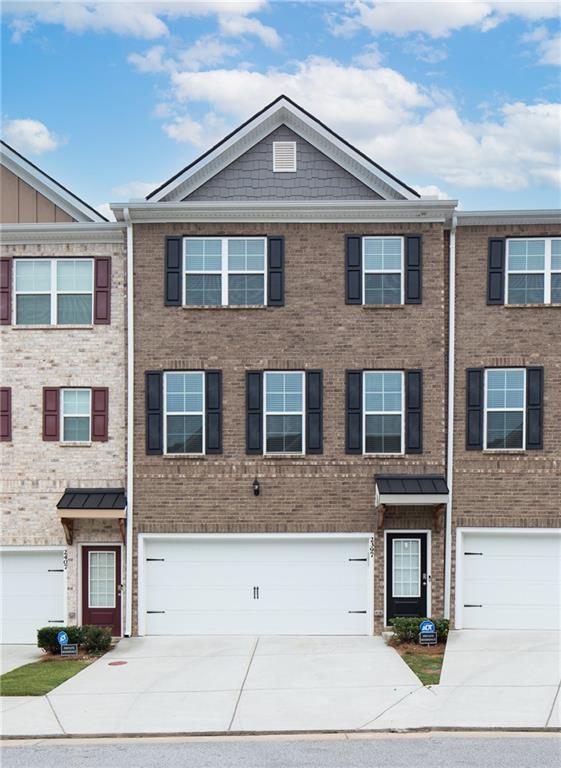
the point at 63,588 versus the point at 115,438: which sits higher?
the point at 115,438

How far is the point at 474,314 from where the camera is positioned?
18031mm

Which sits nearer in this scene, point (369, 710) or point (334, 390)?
point (369, 710)

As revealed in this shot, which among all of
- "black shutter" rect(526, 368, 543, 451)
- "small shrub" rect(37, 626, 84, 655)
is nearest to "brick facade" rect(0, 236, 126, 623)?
"small shrub" rect(37, 626, 84, 655)

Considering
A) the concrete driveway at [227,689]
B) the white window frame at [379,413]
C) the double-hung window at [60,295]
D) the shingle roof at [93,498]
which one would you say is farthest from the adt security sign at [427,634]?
the double-hung window at [60,295]

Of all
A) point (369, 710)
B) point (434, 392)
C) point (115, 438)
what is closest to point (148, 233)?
point (115, 438)

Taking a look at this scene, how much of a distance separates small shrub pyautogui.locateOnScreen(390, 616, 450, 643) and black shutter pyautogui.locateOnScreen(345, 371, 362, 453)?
12.1 ft

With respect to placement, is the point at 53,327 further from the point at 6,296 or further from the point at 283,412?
the point at 283,412

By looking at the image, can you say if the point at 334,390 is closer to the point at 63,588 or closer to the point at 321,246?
the point at 321,246

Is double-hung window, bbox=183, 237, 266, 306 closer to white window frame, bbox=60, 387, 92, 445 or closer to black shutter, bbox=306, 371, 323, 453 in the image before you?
black shutter, bbox=306, 371, 323, 453

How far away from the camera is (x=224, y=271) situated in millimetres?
18078

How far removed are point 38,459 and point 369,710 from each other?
9.57 meters

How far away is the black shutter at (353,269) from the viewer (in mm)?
17984

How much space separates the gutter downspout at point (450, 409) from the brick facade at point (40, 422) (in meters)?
7.20

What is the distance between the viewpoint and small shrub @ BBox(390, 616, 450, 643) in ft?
54.3
